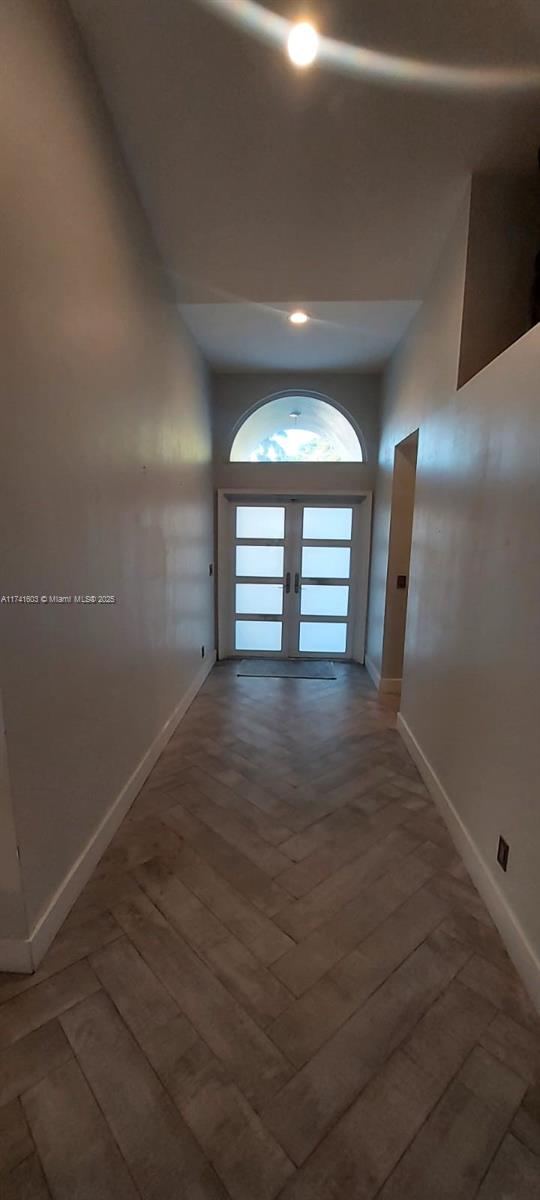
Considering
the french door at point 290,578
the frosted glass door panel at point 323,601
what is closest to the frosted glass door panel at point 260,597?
the french door at point 290,578

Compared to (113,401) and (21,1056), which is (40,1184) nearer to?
(21,1056)

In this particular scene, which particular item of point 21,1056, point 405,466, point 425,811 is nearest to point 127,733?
point 21,1056

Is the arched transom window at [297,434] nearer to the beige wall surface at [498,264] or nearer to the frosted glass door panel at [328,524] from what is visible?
the frosted glass door panel at [328,524]

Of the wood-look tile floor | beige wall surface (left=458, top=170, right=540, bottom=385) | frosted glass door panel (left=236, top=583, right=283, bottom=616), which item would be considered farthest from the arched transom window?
the wood-look tile floor

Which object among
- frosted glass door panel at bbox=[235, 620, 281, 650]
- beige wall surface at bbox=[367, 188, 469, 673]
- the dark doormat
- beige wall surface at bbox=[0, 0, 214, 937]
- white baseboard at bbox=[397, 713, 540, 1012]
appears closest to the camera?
beige wall surface at bbox=[0, 0, 214, 937]

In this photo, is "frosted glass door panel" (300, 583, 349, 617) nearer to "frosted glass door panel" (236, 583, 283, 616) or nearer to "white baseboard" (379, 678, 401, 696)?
"frosted glass door panel" (236, 583, 283, 616)

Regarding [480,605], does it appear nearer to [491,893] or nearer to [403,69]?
[491,893]

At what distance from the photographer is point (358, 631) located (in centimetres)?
508

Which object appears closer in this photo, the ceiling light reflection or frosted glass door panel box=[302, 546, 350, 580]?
the ceiling light reflection

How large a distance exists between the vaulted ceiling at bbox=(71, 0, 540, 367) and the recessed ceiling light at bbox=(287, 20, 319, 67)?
3 cm

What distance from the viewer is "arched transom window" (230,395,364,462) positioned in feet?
15.8

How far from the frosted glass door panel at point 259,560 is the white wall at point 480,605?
6.98 ft

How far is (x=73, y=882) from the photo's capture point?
1.74 m

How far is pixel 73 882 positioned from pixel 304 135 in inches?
125
